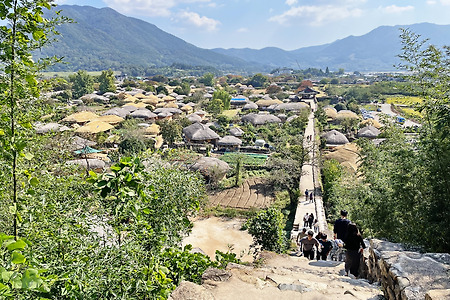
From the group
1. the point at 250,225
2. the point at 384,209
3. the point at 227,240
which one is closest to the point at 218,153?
the point at 227,240

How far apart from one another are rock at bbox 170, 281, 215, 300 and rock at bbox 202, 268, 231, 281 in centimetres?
58

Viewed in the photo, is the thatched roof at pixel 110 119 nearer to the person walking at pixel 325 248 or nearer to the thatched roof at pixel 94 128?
the thatched roof at pixel 94 128

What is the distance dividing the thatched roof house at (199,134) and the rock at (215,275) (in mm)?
19777

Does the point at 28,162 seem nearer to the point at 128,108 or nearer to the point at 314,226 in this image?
the point at 314,226

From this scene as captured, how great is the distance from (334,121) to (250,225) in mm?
29440

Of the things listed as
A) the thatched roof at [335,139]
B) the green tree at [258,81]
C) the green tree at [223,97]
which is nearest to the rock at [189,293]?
the thatched roof at [335,139]

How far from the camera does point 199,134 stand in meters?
23.9

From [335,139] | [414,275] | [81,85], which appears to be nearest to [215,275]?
[414,275]

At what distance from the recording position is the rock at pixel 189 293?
9.66 ft

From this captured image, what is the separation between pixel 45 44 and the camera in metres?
2.57

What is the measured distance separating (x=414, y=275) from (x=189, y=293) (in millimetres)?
2287

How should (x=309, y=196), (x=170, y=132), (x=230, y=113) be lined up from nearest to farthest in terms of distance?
(x=309, y=196), (x=170, y=132), (x=230, y=113)

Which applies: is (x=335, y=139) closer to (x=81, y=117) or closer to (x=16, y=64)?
(x=81, y=117)

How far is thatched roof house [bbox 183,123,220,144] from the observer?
2366cm
